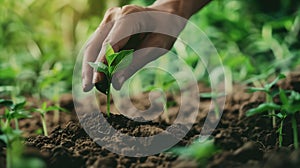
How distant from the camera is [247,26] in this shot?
2.93 meters

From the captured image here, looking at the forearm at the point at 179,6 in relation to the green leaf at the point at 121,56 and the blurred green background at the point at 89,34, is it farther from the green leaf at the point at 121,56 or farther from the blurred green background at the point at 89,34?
the blurred green background at the point at 89,34

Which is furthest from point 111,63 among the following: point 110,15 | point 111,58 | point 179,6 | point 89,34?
point 89,34

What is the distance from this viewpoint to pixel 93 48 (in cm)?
133

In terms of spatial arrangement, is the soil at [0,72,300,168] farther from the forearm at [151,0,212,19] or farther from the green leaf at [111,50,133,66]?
the forearm at [151,0,212,19]

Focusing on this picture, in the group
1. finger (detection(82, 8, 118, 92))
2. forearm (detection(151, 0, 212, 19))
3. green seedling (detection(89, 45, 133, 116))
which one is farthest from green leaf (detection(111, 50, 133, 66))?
forearm (detection(151, 0, 212, 19))

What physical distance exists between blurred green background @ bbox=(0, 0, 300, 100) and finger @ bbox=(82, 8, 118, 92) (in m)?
0.78

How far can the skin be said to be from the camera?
4.13ft

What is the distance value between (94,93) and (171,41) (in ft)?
3.32

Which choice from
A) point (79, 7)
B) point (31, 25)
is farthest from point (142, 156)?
point (79, 7)

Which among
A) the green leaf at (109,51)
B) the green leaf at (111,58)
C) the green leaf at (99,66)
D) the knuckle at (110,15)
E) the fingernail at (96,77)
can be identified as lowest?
the fingernail at (96,77)

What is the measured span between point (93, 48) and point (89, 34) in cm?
A: 171

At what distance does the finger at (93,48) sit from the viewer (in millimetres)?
1255

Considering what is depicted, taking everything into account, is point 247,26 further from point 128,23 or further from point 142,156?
point 142,156

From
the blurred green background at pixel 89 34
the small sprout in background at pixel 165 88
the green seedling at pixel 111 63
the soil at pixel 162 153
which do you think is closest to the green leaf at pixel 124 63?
the green seedling at pixel 111 63
